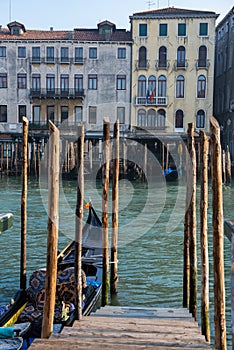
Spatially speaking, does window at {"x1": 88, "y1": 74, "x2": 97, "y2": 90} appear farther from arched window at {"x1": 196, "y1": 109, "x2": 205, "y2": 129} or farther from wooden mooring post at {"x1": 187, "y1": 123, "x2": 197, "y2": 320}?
wooden mooring post at {"x1": 187, "y1": 123, "x2": 197, "y2": 320}

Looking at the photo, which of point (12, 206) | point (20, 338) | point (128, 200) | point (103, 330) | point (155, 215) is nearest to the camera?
point (103, 330)

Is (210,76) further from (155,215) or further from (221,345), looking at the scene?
(221,345)

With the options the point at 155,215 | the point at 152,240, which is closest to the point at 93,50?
the point at 155,215

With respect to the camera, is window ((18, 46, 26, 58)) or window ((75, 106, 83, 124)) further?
window ((75, 106, 83, 124))

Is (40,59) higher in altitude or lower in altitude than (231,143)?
higher

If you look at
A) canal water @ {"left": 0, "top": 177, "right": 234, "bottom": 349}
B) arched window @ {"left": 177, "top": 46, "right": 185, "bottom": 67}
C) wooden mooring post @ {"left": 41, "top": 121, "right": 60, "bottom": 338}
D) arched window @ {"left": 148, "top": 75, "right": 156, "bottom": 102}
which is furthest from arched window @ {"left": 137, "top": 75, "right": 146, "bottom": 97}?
wooden mooring post @ {"left": 41, "top": 121, "right": 60, "bottom": 338}

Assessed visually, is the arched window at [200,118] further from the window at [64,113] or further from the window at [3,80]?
the window at [3,80]

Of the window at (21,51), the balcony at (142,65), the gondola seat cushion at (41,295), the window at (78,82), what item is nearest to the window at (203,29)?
the balcony at (142,65)

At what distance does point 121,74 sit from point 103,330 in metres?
20.0

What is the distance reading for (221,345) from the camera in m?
2.99

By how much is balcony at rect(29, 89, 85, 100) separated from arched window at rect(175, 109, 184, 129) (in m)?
4.55

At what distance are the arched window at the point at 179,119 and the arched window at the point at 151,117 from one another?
41.1 inches

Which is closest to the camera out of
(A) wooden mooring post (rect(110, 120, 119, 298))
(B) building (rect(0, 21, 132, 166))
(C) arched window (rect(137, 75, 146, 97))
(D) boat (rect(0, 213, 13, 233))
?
(D) boat (rect(0, 213, 13, 233))

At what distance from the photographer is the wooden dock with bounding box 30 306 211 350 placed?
249 centimetres
